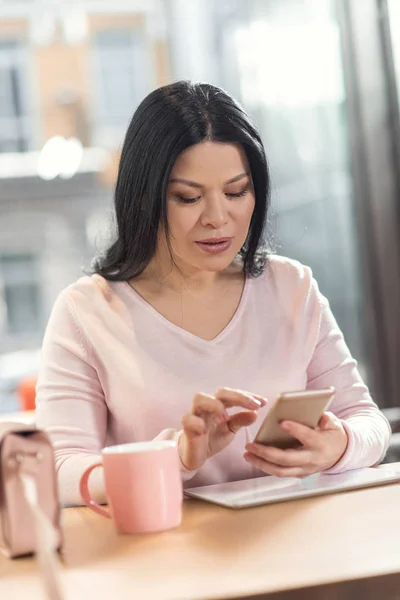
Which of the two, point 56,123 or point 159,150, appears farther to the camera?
point 56,123

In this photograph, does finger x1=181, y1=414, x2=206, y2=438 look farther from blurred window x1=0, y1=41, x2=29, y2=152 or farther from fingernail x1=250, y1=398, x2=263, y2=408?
blurred window x1=0, y1=41, x2=29, y2=152

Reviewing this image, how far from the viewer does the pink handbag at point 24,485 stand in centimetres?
92

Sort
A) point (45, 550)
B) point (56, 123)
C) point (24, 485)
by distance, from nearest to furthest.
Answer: point (45, 550), point (24, 485), point (56, 123)

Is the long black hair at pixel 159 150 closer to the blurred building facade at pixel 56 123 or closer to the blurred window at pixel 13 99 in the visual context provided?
the blurred building facade at pixel 56 123

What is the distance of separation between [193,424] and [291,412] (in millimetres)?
126

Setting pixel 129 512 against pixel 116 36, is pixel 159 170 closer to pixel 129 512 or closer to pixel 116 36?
pixel 129 512

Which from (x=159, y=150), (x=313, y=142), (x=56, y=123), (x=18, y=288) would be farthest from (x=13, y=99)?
(x=159, y=150)

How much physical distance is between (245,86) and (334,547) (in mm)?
3701

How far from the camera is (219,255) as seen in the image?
4.82 feet

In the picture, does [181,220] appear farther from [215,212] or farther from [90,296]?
[90,296]

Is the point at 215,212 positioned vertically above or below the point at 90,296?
above

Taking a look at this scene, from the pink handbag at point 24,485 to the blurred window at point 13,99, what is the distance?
733 centimetres

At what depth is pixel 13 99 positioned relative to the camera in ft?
26.9

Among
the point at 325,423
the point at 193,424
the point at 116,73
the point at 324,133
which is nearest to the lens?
the point at 193,424
